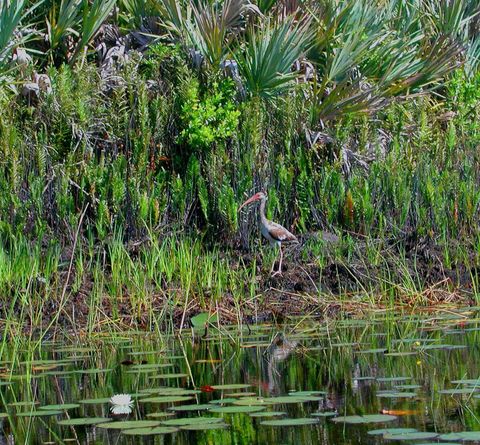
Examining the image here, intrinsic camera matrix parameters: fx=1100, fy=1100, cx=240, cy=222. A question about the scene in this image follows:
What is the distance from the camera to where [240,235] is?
12297mm

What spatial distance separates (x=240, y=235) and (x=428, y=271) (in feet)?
7.84

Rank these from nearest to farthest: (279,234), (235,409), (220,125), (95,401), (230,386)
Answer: (235,409) → (95,401) → (230,386) → (279,234) → (220,125)

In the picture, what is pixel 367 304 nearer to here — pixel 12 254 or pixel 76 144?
pixel 12 254

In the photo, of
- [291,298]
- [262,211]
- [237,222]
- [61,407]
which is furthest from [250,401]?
[237,222]

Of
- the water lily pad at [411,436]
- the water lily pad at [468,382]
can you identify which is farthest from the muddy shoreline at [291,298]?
the water lily pad at [411,436]

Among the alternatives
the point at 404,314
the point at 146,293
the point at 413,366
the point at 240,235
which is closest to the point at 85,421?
the point at 413,366

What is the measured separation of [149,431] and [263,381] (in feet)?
5.04

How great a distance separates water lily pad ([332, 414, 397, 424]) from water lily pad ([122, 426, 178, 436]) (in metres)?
0.82

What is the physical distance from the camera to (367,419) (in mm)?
5379

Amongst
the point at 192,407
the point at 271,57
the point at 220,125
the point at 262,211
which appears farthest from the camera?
the point at 271,57

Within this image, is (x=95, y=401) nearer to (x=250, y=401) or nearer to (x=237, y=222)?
(x=250, y=401)

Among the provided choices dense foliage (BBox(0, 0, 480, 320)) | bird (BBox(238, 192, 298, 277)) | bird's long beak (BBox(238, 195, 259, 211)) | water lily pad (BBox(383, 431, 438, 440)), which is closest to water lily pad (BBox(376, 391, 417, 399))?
water lily pad (BBox(383, 431, 438, 440))

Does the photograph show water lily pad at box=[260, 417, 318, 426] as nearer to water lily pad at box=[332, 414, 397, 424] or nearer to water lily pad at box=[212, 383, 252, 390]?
water lily pad at box=[332, 414, 397, 424]

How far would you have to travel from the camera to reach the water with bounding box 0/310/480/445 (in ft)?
17.6
